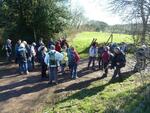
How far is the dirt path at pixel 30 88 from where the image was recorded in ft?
50.0

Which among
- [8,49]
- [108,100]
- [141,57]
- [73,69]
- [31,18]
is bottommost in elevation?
[108,100]

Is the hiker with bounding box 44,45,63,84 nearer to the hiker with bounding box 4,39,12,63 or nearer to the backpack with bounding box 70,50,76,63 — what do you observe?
the backpack with bounding box 70,50,76,63

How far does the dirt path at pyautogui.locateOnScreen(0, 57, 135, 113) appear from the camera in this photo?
50.0 ft

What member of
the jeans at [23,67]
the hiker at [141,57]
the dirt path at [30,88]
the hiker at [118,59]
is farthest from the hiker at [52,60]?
the hiker at [141,57]

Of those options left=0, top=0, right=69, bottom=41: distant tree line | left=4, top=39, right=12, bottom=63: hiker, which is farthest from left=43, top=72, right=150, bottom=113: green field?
left=0, top=0, right=69, bottom=41: distant tree line

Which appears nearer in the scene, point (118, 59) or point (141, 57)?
point (141, 57)

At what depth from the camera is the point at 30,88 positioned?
1792 centimetres

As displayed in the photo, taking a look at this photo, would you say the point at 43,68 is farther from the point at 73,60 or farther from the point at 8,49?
the point at 8,49

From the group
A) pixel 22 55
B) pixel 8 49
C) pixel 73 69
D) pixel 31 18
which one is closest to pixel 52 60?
pixel 73 69

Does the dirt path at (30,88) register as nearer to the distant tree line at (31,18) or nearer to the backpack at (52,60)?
the backpack at (52,60)

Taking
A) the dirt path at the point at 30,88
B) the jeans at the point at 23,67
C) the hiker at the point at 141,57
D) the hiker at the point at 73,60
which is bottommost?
the dirt path at the point at 30,88

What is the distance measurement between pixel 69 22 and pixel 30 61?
1132 cm

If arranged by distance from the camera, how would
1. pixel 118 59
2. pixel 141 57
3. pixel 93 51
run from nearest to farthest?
pixel 141 57 → pixel 118 59 → pixel 93 51

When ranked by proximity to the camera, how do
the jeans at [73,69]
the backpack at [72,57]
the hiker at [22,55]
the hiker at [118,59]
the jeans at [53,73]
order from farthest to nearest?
the hiker at [22,55]
the jeans at [73,69]
the backpack at [72,57]
the jeans at [53,73]
the hiker at [118,59]
